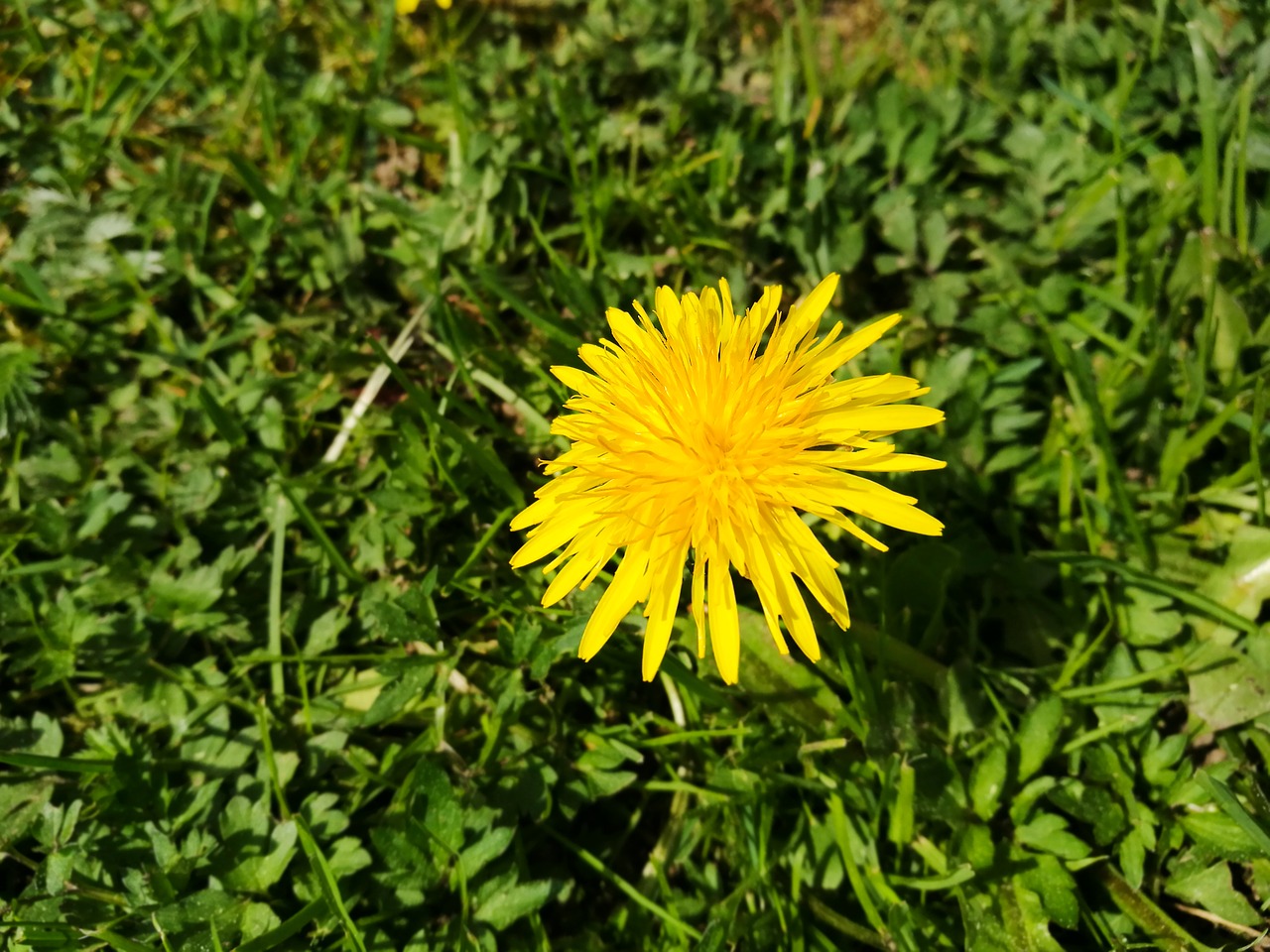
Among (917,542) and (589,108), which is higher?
(589,108)

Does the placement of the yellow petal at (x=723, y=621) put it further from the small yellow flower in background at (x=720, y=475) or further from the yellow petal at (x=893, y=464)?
the yellow petal at (x=893, y=464)

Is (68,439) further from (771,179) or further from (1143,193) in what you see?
(1143,193)

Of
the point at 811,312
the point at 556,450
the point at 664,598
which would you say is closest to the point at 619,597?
the point at 664,598

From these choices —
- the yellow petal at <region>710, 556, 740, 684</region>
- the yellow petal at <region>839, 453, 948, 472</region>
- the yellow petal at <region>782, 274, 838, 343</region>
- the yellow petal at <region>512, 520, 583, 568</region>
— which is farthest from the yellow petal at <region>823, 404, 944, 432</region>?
the yellow petal at <region>512, 520, 583, 568</region>

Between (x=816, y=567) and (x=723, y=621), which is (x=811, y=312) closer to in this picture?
(x=816, y=567)

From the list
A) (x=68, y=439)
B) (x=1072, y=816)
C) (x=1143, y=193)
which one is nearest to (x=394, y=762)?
(x=68, y=439)

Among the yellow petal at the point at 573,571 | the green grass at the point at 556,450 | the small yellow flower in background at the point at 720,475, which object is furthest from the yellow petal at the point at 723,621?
the green grass at the point at 556,450
